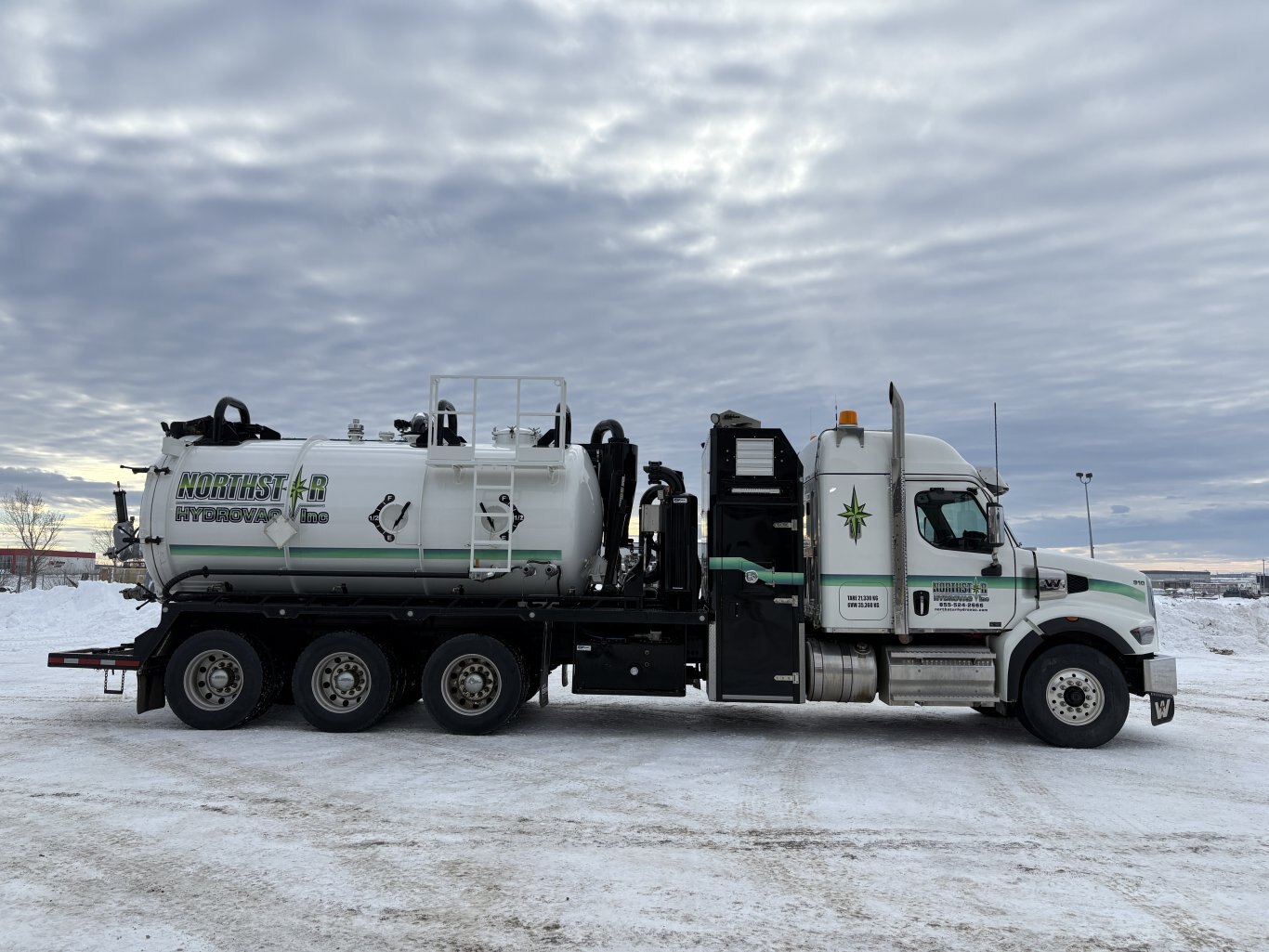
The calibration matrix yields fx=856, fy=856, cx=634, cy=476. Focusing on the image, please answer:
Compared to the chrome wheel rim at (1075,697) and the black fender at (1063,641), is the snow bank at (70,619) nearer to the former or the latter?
the black fender at (1063,641)

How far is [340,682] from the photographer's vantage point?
10.1m

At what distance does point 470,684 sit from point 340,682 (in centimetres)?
157

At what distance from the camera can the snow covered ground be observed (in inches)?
184

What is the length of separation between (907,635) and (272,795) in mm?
6793

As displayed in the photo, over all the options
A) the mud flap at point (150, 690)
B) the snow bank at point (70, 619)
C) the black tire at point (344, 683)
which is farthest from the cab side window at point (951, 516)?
the snow bank at point (70, 619)

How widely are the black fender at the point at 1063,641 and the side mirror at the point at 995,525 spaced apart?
1.02 metres

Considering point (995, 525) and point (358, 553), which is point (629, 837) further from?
point (995, 525)

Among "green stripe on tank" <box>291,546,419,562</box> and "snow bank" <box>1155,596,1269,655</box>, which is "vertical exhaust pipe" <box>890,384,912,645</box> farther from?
"snow bank" <box>1155,596,1269,655</box>

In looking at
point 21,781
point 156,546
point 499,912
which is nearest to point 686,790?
point 499,912

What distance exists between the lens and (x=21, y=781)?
765cm

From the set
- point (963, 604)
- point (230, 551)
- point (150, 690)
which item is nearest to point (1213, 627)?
point (963, 604)

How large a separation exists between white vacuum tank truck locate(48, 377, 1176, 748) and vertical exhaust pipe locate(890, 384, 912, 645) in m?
0.03

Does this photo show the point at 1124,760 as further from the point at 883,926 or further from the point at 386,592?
the point at 386,592

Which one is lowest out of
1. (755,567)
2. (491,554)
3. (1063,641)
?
(1063,641)
